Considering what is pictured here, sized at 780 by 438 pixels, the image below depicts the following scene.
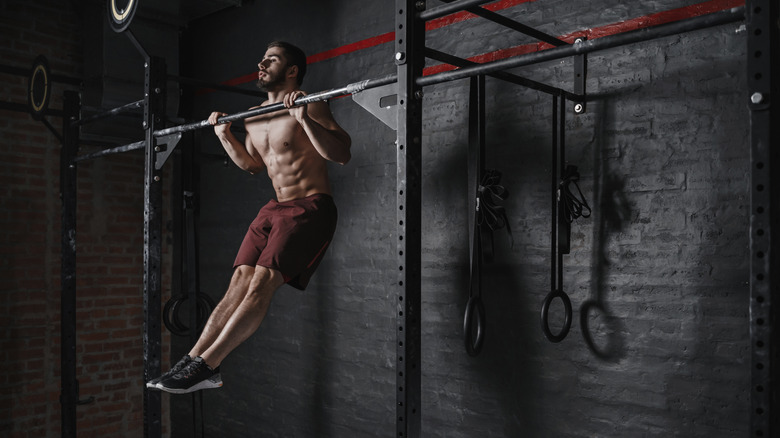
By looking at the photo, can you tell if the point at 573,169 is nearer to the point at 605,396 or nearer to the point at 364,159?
the point at 605,396

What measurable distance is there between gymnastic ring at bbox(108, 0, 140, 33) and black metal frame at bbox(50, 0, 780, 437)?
0.73ft

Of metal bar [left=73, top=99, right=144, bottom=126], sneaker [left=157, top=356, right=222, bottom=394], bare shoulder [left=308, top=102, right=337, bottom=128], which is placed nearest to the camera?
sneaker [left=157, top=356, right=222, bottom=394]

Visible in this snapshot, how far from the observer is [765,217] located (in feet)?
5.39

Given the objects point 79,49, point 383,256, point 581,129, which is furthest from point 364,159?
point 79,49

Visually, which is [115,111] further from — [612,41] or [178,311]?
[612,41]

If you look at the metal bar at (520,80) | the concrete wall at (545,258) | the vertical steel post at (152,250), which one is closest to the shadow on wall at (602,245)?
the concrete wall at (545,258)

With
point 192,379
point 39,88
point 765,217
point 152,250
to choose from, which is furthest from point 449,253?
point 39,88

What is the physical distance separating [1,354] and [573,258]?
4153mm

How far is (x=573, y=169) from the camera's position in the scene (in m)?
3.01

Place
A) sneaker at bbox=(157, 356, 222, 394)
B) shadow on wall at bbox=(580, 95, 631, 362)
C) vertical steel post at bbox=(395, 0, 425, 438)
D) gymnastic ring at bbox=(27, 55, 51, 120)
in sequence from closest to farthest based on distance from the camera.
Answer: vertical steel post at bbox=(395, 0, 425, 438)
shadow on wall at bbox=(580, 95, 631, 362)
sneaker at bbox=(157, 356, 222, 394)
gymnastic ring at bbox=(27, 55, 51, 120)

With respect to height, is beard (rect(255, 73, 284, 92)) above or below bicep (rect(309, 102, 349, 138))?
above

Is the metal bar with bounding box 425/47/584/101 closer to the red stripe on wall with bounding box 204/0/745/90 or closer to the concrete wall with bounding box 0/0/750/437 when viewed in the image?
the concrete wall with bounding box 0/0/750/437

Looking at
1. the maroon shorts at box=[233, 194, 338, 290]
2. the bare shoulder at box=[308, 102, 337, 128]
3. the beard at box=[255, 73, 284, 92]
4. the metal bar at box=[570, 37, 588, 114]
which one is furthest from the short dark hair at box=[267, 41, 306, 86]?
the metal bar at box=[570, 37, 588, 114]

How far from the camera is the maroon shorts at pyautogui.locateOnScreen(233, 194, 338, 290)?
357 centimetres
